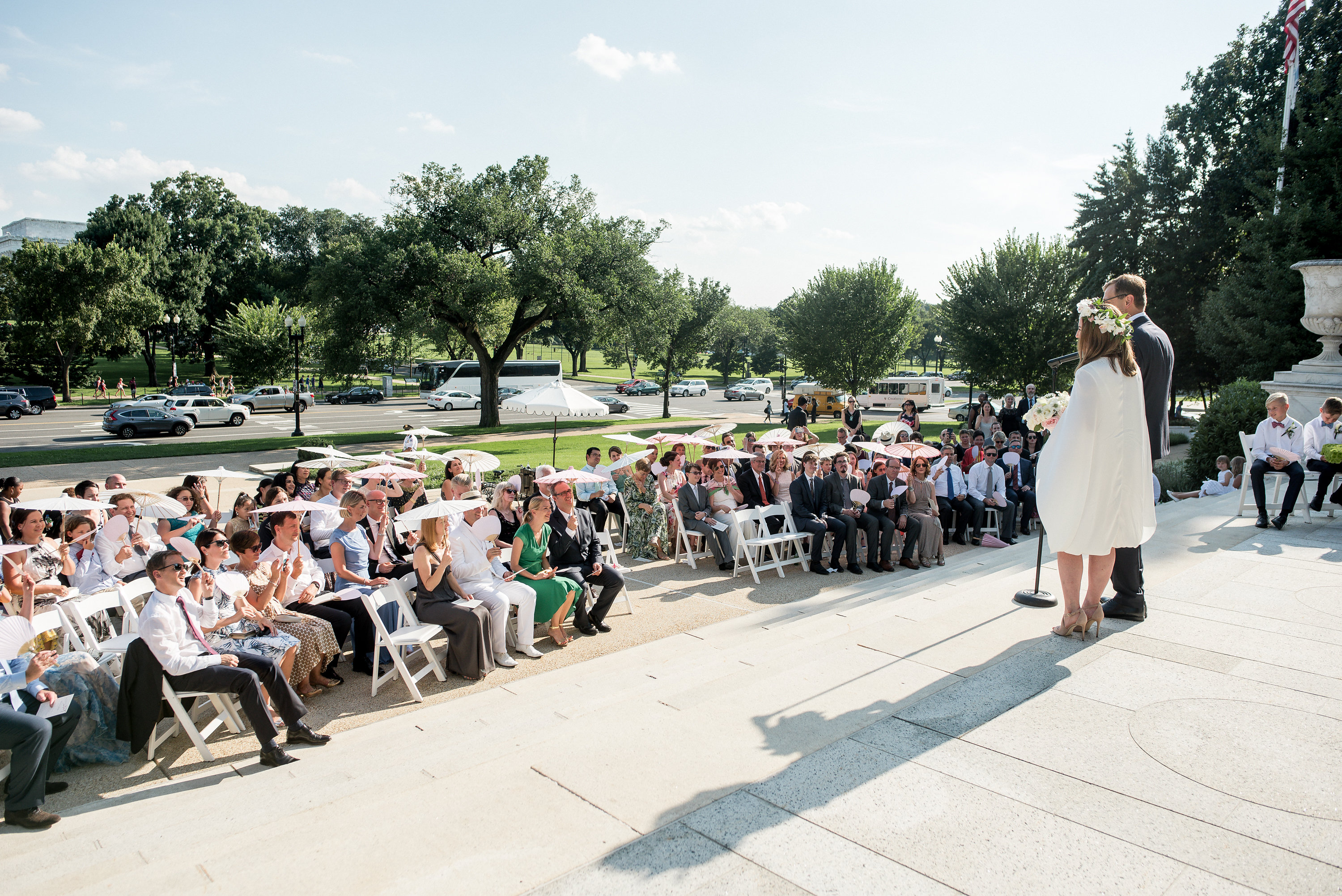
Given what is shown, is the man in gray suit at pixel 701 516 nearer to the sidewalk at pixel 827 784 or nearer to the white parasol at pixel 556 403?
the sidewalk at pixel 827 784

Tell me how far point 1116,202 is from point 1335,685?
3702 cm

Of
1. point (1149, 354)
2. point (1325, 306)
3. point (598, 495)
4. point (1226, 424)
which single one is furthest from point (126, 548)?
point (1325, 306)

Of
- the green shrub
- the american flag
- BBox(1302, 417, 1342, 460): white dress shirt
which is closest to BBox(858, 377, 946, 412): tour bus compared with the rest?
the american flag

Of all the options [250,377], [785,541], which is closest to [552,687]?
[785,541]

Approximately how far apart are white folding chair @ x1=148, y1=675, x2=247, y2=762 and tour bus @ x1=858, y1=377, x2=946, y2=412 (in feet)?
170

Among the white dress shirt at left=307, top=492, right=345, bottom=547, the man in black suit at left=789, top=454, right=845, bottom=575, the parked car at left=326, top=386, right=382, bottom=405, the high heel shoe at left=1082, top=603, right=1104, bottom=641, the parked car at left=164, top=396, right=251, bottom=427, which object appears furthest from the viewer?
the parked car at left=326, top=386, right=382, bottom=405

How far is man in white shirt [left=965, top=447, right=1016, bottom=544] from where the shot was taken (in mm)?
12414

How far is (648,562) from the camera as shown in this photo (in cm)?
1098

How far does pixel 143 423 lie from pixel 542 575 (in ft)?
112

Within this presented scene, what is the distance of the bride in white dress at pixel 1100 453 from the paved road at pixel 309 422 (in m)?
30.2

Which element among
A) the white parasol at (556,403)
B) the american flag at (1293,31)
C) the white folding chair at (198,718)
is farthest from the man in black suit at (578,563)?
the american flag at (1293,31)

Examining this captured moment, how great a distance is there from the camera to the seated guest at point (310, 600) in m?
6.51

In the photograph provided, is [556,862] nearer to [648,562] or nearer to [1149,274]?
[648,562]

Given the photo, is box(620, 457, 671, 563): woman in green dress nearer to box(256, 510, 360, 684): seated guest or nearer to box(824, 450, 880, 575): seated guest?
box(824, 450, 880, 575): seated guest
